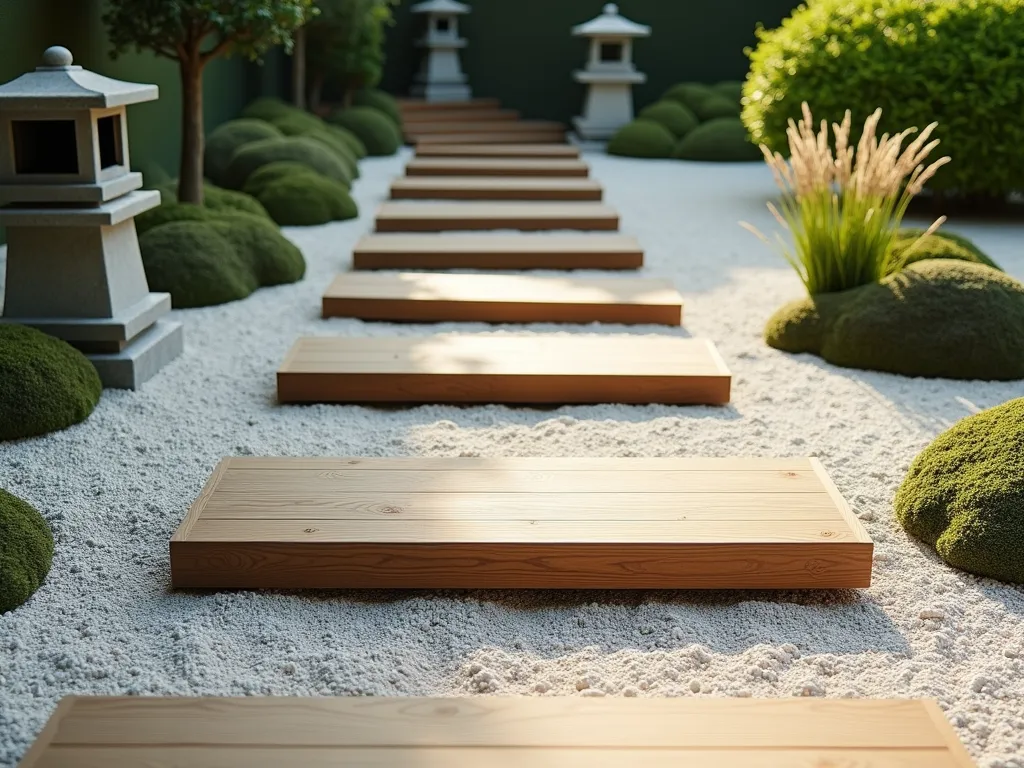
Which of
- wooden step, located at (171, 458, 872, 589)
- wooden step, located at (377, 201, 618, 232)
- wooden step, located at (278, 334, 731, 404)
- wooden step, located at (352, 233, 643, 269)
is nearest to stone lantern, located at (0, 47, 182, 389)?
wooden step, located at (278, 334, 731, 404)

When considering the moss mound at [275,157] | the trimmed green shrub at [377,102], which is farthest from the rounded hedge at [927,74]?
the trimmed green shrub at [377,102]

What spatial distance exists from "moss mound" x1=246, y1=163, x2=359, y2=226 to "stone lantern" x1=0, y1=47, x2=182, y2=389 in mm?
2934

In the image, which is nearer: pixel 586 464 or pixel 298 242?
pixel 586 464

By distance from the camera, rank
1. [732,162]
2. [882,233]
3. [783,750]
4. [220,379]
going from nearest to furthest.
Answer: [783,750] < [220,379] < [882,233] < [732,162]

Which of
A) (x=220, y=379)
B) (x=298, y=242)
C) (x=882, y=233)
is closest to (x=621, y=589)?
(x=220, y=379)

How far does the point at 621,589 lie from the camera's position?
2.39 meters

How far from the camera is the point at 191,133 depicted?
18.9 ft

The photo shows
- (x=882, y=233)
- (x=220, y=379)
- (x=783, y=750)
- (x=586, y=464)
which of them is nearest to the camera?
(x=783, y=750)

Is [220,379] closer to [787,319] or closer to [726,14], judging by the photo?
[787,319]

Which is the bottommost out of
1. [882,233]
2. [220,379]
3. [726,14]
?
[220,379]

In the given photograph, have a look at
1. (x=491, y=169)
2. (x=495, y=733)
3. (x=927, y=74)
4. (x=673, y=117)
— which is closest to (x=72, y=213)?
(x=495, y=733)

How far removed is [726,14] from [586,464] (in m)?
10.4

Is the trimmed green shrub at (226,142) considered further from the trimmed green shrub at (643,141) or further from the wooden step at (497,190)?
the trimmed green shrub at (643,141)

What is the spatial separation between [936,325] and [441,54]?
8.82 m
